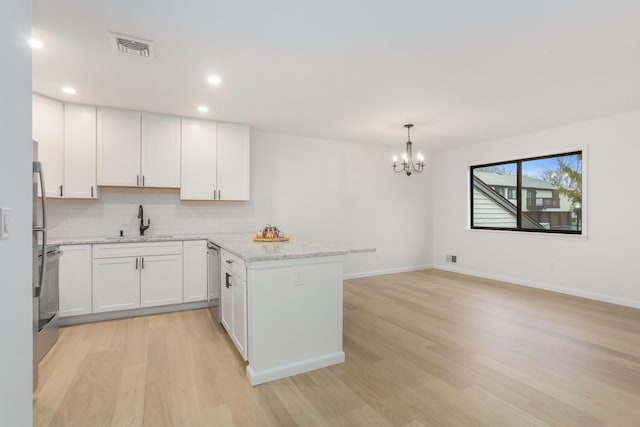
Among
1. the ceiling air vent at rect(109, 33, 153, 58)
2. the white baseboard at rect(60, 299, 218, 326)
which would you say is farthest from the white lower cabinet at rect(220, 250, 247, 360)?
the ceiling air vent at rect(109, 33, 153, 58)

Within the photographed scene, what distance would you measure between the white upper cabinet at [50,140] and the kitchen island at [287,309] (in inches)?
97.6

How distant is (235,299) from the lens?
8.67 feet

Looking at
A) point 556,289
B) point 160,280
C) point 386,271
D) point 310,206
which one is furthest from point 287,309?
point 556,289

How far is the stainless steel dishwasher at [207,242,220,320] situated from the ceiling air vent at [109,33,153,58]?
1846mm

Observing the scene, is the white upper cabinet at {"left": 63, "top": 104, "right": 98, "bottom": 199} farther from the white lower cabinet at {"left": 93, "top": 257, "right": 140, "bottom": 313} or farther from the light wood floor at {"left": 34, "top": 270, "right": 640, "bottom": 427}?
the light wood floor at {"left": 34, "top": 270, "right": 640, "bottom": 427}

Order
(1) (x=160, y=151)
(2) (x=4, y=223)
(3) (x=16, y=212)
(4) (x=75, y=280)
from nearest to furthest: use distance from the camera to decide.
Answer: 1. (2) (x=4, y=223)
2. (3) (x=16, y=212)
3. (4) (x=75, y=280)
4. (1) (x=160, y=151)

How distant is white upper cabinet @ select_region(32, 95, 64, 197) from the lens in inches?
134

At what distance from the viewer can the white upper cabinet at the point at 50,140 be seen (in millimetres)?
3393

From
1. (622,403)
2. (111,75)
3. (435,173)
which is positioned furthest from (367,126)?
(622,403)

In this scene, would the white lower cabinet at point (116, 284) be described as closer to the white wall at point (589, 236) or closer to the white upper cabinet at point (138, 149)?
the white upper cabinet at point (138, 149)

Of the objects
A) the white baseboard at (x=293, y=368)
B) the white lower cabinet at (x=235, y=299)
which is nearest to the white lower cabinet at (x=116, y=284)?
the white lower cabinet at (x=235, y=299)

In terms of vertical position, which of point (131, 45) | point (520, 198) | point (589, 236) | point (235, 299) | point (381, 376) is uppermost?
point (131, 45)

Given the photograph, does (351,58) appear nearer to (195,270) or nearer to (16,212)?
(16,212)

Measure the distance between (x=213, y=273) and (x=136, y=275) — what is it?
0.94m
